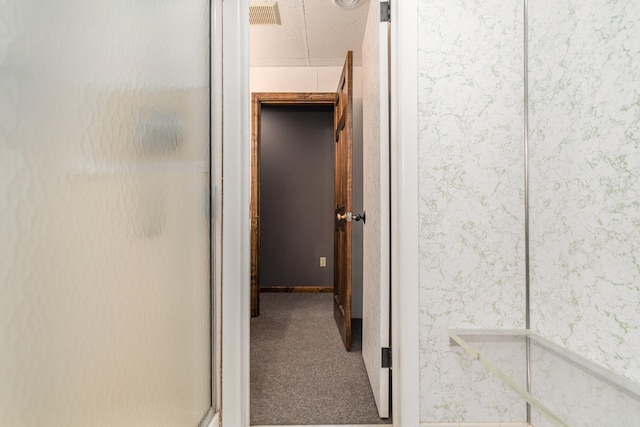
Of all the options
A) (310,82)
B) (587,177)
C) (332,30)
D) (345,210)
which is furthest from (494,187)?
(310,82)

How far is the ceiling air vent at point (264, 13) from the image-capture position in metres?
2.38

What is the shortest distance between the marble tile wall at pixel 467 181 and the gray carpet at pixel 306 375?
0.40m

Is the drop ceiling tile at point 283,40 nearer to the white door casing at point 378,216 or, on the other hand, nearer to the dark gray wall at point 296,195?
the white door casing at point 378,216

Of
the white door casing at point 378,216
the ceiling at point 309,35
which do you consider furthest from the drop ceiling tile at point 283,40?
the white door casing at point 378,216

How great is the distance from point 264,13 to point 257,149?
1.01 metres

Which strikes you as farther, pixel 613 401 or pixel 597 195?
pixel 597 195

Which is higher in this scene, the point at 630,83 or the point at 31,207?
the point at 630,83

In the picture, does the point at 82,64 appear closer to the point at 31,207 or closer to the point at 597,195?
the point at 31,207

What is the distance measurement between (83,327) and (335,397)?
4.37 feet

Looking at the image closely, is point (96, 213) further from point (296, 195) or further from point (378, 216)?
point (296, 195)

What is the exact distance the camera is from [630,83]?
910mm

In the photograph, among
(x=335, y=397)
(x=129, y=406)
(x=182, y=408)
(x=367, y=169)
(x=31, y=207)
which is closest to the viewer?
(x=31, y=207)

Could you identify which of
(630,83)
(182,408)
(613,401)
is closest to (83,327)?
(182,408)

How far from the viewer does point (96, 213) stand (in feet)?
2.10
